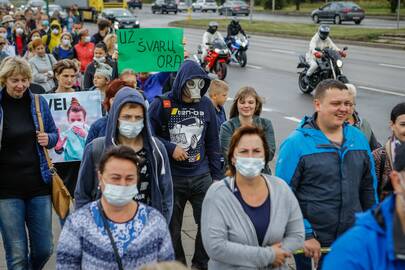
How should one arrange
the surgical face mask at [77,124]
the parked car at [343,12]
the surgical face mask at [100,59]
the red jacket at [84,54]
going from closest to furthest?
the surgical face mask at [77,124], the surgical face mask at [100,59], the red jacket at [84,54], the parked car at [343,12]

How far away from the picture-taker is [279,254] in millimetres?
4277

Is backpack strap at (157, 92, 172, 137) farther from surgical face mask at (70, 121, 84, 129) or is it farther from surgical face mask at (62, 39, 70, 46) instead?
surgical face mask at (62, 39, 70, 46)

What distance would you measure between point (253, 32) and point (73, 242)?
4254 centimetres

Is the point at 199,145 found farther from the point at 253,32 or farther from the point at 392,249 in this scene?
the point at 253,32

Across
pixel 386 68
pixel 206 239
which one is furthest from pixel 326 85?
pixel 386 68

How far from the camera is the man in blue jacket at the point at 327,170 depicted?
486 cm

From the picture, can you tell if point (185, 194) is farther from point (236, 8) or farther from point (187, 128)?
point (236, 8)

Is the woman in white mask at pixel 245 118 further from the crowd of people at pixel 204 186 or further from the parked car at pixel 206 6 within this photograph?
the parked car at pixel 206 6

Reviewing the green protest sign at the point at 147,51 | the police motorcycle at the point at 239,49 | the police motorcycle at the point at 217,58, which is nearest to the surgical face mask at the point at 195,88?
the green protest sign at the point at 147,51

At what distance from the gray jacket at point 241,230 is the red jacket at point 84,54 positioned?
10099 millimetres

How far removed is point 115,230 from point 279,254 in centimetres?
94

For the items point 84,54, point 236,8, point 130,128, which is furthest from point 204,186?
point 236,8

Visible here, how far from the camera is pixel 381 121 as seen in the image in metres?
15.3

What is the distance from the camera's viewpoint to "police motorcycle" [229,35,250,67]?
2564cm
